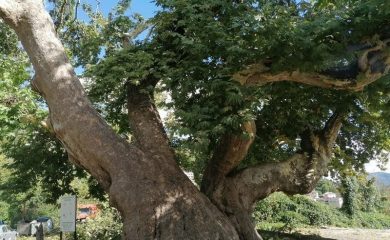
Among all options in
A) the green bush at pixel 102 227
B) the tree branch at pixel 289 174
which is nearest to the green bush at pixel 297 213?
the green bush at pixel 102 227

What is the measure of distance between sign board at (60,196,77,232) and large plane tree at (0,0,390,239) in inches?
74.3

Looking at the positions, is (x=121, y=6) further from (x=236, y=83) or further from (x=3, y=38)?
(x=236, y=83)

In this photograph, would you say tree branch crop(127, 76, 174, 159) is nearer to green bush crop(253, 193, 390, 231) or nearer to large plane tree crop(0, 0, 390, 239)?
large plane tree crop(0, 0, 390, 239)

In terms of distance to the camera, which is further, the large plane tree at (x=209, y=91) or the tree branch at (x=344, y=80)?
the tree branch at (x=344, y=80)

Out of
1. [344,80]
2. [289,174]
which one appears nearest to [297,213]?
[289,174]

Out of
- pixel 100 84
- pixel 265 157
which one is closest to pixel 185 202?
pixel 100 84

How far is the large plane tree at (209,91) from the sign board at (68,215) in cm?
189

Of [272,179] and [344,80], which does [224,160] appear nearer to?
[272,179]

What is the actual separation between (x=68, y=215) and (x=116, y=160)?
2837 mm

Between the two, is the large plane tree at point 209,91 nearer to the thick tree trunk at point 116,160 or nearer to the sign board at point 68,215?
the thick tree trunk at point 116,160

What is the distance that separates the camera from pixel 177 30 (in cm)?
1002

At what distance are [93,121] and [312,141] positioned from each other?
5478 millimetres

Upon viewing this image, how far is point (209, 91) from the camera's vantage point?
790 cm

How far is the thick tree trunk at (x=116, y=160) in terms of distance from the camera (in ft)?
22.8
